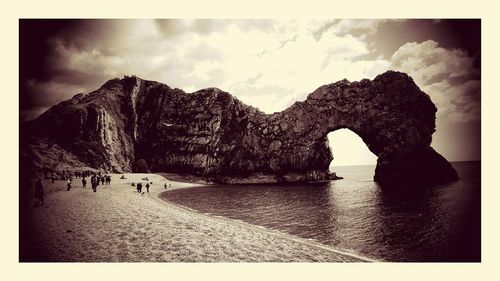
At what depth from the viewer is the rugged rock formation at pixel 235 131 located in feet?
147

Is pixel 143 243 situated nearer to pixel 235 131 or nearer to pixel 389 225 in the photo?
pixel 389 225

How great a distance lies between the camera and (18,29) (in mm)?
10672

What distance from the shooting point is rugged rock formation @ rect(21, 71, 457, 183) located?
44.8m

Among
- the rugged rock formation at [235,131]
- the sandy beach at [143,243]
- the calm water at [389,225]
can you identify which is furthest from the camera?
the rugged rock formation at [235,131]

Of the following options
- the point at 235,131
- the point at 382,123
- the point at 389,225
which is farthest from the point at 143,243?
the point at 235,131

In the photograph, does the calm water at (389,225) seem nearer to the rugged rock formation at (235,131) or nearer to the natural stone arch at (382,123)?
the natural stone arch at (382,123)

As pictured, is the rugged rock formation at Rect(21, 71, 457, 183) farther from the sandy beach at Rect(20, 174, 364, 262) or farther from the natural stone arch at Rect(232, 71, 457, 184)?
the sandy beach at Rect(20, 174, 364, 262)

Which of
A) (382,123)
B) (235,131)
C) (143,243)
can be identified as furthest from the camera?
(235,131)

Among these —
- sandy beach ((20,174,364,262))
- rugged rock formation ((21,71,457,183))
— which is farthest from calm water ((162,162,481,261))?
rugged rock formation ((21,71,457,183))

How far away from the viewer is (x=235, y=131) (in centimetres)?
6131

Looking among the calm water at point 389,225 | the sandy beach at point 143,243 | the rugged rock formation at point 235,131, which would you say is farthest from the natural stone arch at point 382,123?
the sandy beach at point 143,243

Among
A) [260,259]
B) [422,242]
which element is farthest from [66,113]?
[422,242]

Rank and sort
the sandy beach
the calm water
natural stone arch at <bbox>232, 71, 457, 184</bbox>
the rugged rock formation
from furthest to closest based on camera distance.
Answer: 1. the rugged rock formation
2. natural stone arch at <bbox>232, 71, 457, 184</bbox>
3. the calm water
4. the sandy beach

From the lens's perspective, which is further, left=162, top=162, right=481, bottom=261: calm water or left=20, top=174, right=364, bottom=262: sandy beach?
left=162, top=162, right=481, bottom=261: calm water
